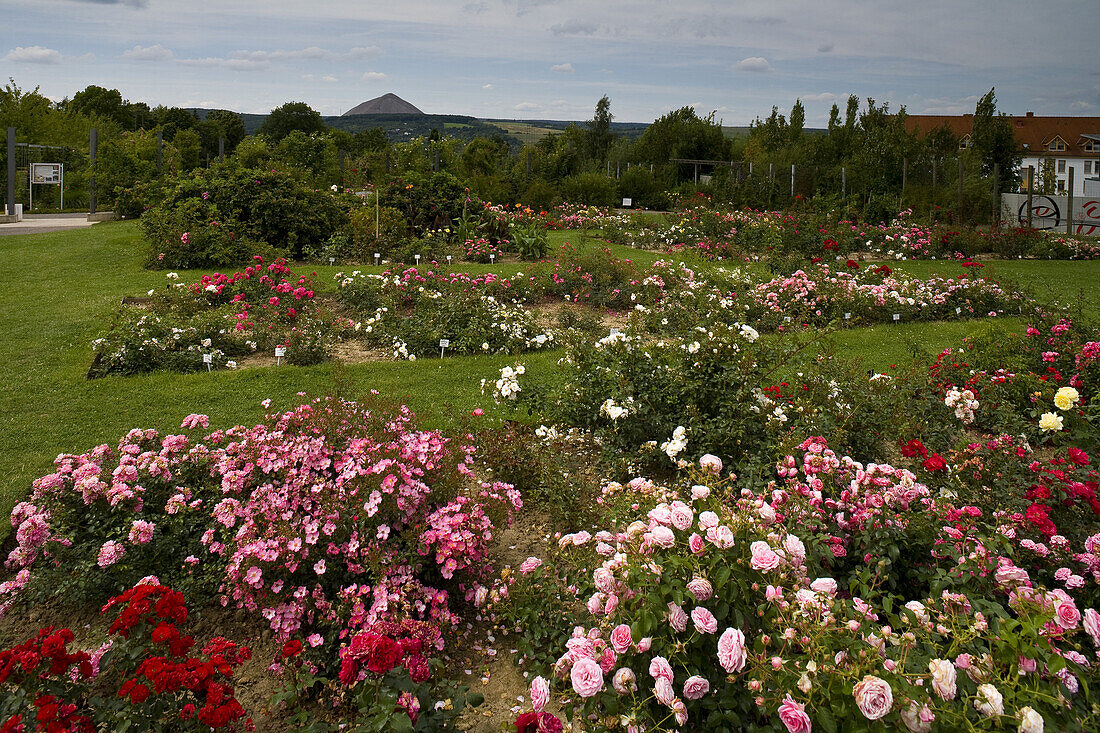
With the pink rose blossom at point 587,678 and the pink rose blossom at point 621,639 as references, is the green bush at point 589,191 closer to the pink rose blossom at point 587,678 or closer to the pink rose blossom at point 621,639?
the pink rose blossom at point 621,639

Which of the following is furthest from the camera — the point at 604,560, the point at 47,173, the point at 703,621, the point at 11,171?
the point at 47,173

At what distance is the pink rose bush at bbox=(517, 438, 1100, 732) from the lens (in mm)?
1734

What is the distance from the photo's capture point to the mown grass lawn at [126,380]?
474 cm

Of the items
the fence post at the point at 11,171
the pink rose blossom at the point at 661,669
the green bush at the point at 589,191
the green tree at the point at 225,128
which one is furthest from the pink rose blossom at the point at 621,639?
the green tree at the point at 225,128

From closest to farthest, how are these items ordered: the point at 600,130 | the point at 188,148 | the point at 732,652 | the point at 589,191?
the point at 732,652 → the point at 589,191 → the point at 188,148 → the point at 600,130

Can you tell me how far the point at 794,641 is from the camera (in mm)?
1885

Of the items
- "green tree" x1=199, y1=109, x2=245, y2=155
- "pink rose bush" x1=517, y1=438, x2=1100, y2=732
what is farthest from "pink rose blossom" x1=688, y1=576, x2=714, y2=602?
"green tree" x1=199, y1=109, x2=245, y2=155

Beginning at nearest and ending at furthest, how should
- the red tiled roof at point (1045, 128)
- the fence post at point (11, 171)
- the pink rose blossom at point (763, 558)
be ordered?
the pink rose blossom at point (763, 558)
the fence post at point (11, 171)
the red tiled roof at point (1045, 128)

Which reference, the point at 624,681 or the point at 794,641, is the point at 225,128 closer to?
the point at 624,681

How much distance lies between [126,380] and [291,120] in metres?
62.7

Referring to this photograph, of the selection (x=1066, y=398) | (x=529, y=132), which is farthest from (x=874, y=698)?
(x=529, y=132)

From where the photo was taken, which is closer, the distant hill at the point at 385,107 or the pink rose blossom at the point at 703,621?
the pink rose blossom at the point at 703,621

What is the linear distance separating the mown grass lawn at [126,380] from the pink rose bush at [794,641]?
6.59 ft

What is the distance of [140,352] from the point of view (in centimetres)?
613
